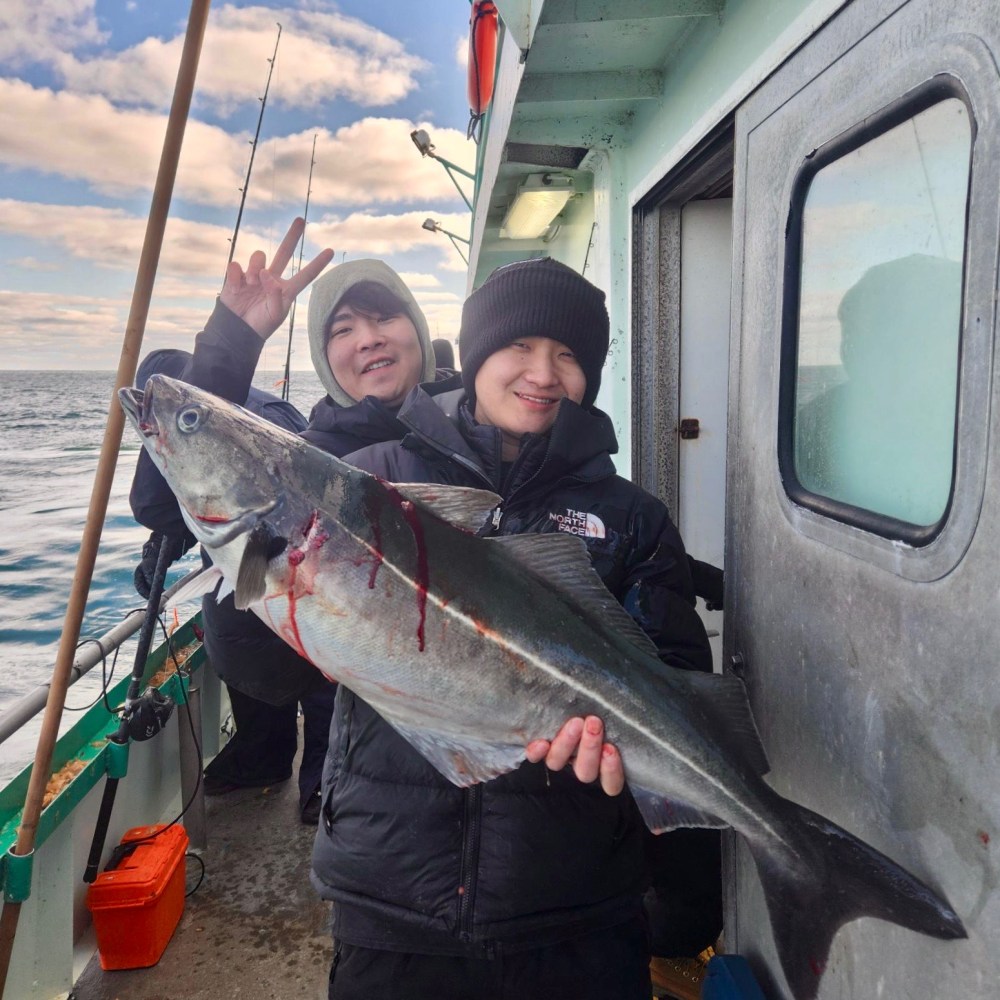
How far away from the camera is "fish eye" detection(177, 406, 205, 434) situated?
1.90 metres

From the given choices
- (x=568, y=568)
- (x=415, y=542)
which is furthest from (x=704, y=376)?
(x=415, y=542)

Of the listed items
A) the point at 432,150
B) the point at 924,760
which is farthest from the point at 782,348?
the point at 432,150

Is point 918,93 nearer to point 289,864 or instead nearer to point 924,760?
point 924,760

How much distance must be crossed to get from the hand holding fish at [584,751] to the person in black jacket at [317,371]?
875 mm

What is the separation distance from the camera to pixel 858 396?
1.91 m

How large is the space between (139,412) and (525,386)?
1165 mm

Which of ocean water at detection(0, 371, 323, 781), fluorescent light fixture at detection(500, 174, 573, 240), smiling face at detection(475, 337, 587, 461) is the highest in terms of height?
fluorescent light fixture at detection(500, 174, 573, 240)

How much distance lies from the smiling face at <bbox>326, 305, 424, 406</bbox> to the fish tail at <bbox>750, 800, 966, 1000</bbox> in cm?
249

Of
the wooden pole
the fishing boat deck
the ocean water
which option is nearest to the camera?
the wooden pole

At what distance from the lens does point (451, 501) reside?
189 centimetres

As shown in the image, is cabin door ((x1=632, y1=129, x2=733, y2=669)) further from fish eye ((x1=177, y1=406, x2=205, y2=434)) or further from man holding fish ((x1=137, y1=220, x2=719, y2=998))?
fish eye ((x1=177, y1=406, x2=205, y2=434))

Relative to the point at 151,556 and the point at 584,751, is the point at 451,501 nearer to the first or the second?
the point at 584,751

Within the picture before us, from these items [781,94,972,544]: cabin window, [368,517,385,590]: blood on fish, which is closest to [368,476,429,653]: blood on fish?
[368,517,385,590]: blood on fish

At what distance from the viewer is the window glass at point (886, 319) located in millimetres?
1521
